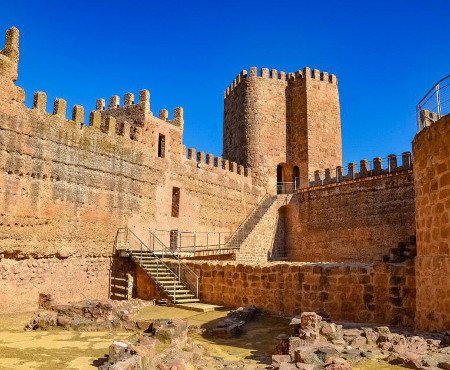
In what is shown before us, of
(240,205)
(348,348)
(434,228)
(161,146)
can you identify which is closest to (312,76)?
(240,205)

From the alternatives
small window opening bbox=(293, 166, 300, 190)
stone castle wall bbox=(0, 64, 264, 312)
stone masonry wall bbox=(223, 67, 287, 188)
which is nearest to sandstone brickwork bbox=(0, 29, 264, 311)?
stone castle wall bbox=(0, 64, 264, 312)

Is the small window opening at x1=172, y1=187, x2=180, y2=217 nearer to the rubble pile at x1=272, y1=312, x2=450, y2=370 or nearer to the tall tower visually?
the tall tower

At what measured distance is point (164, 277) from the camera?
14.0m

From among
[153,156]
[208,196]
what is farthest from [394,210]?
[153,156]

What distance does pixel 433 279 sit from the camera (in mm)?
6715

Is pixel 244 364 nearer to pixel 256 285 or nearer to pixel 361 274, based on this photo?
pixel 361 274

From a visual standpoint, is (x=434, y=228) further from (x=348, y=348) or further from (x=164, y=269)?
(x=164, y=269)

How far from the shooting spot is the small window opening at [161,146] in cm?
1934

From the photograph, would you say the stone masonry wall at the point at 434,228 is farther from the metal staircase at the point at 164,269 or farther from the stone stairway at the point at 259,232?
the stone stairway at the point at 259,232

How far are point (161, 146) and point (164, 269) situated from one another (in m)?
6.88

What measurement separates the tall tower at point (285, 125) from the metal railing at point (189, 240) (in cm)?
596

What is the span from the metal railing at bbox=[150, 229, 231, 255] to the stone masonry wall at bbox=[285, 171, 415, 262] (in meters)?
4.62

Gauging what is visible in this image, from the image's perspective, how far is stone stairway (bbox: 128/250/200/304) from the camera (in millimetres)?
12711

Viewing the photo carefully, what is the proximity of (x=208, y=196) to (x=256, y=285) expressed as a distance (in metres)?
11.1
